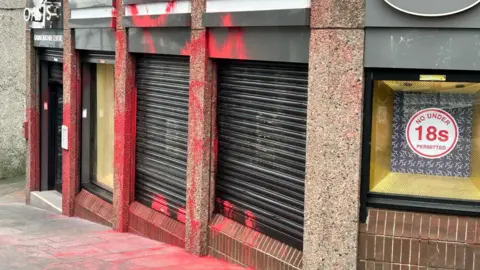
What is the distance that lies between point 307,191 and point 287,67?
1389 mm

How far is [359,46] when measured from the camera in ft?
22.9

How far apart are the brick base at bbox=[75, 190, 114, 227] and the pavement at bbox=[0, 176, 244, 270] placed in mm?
146

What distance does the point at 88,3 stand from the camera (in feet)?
42.1

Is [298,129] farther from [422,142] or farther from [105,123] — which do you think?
[105,123]

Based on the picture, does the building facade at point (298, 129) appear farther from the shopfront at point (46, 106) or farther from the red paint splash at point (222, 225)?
the shopfront at point (46, 106)

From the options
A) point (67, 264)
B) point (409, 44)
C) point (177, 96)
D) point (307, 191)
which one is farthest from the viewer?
point (177, 96)

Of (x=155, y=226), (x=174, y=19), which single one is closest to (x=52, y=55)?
(x=155, y=226)

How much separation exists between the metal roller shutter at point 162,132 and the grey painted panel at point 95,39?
0.84 metres

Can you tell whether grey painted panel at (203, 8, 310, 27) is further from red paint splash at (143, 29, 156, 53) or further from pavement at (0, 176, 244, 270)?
pavement at (0, 176, 244, 270)

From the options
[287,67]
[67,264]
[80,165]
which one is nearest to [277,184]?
[287,67]

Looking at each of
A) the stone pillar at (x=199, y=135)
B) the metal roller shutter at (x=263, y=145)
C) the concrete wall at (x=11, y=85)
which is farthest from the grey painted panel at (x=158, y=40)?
the concrete wall at (x=11, y=85)

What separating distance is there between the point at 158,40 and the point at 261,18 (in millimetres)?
2853

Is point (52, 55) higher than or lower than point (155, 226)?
higher

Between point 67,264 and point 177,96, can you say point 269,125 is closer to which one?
point 177,96
